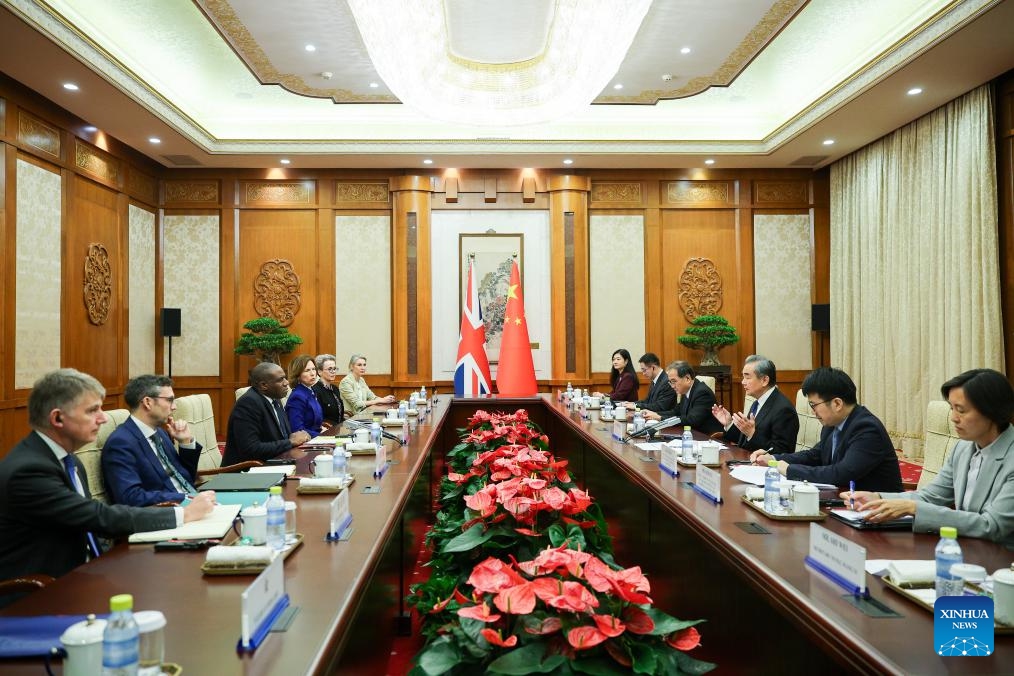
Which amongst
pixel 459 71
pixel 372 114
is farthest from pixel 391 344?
pixel 459 71

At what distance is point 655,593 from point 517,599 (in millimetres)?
1976

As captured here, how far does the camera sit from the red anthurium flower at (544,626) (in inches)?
40.3

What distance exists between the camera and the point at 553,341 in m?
8.61

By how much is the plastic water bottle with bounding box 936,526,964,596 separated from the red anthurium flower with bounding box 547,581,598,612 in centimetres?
72

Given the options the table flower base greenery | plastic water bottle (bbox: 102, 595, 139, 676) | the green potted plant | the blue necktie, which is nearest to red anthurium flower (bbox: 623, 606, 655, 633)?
the table flower base greenery

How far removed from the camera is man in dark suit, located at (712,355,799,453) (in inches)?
142

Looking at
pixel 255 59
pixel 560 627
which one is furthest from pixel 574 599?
pixel 255 59

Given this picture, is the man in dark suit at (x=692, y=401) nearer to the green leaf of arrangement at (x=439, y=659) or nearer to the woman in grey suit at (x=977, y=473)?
the woman in grey suit at (x=977, y=473)

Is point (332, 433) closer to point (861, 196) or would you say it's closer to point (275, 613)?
point (275, 613)

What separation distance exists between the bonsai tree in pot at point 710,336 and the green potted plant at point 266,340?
4807 mm

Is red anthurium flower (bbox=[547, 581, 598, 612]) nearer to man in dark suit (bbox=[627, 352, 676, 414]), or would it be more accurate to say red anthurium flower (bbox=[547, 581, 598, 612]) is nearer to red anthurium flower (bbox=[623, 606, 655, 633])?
red anthurium flower (bbox=[623, 606, 655, 633])

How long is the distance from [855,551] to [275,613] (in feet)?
3.83

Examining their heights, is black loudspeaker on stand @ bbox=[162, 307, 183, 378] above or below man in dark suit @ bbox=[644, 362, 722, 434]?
above

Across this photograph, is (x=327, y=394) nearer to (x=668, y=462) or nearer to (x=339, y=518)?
(x=668, y=462)
